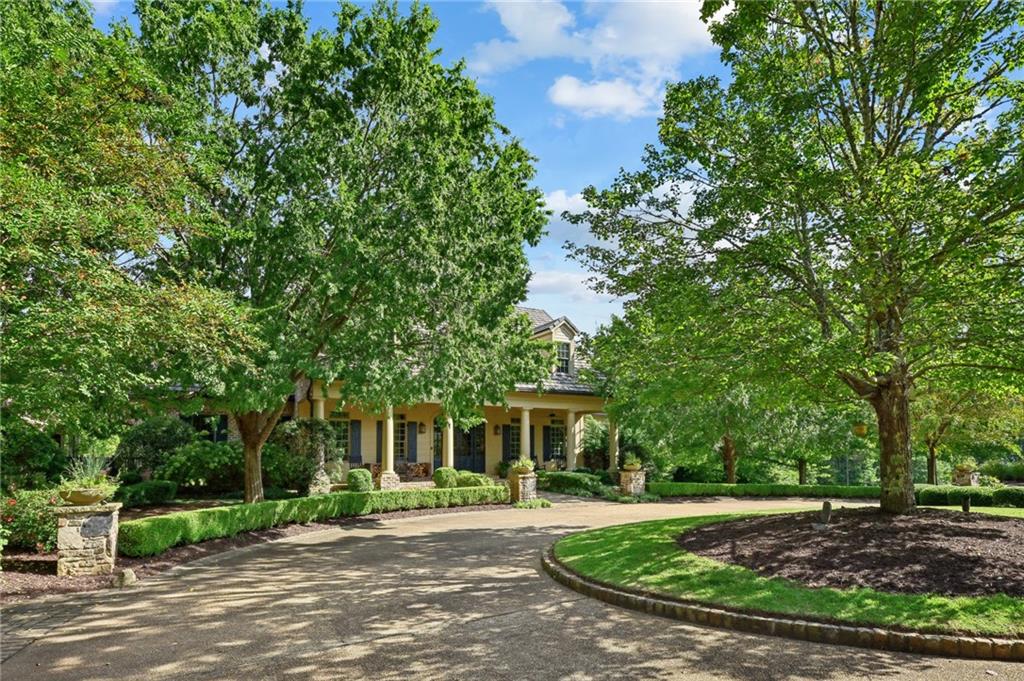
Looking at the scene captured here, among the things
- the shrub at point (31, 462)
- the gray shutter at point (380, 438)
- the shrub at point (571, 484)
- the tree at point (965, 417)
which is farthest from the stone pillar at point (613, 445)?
the shrub at point (31, 462)

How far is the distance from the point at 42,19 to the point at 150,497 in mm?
12978

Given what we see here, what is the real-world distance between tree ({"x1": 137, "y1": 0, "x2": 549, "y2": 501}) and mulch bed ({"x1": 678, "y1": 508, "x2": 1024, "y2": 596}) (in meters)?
7.62

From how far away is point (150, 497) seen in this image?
1889cm

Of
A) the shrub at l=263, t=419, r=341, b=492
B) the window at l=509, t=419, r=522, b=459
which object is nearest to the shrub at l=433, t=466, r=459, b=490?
the shrub at l=263, t=419, r=341, b=492

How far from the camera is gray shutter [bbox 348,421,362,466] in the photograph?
28.0m

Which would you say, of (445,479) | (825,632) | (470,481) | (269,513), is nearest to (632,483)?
(470,481)

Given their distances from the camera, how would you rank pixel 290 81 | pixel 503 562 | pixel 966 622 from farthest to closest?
pixel 290 81 → pixel 503 562 → pixel 966 622

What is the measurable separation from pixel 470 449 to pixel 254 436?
1648cm

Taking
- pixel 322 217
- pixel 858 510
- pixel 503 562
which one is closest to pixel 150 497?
pixel 322 217

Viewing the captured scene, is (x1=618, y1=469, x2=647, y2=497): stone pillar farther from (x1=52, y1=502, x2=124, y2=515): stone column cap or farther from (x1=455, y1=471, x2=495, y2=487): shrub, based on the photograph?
Result: (x1=52, y1=502, x2=124, y2=515): stone column cap

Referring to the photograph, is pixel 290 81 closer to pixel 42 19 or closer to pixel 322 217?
pixel 322 217

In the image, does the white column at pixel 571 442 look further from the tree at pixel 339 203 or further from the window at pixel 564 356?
the tree at pixel 339 203

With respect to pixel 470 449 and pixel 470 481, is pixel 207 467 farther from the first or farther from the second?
pixel 470 449

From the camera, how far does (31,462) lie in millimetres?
18281
